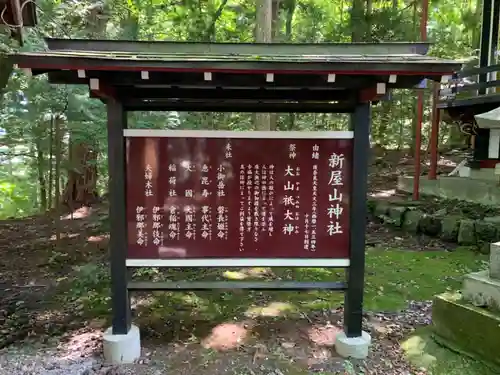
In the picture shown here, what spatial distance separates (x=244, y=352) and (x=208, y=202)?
1.64 m

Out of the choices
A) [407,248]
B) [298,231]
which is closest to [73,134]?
[298,231]

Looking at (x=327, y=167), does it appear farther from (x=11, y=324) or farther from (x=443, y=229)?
(x=443, y=229)

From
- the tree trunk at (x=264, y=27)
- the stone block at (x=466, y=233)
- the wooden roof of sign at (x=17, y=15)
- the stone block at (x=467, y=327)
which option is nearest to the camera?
the stone block at (x=467, y=327)

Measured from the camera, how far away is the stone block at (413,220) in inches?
385

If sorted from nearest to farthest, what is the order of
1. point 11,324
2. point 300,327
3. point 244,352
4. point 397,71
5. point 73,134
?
point 397,71, point 244,352, point 300,327, point 11,324, point 73,134

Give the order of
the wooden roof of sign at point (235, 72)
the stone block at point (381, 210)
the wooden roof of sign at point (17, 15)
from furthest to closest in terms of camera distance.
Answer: the stone block at point (381, 210)
the wooden roof of sign at point (17, 15)
the wooden roof of sign at point (235, 72)

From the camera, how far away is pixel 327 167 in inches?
172

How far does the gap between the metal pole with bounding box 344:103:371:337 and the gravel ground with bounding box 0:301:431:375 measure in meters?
0.42

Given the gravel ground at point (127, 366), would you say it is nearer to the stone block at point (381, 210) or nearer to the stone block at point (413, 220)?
the stone block at point (413, 220)

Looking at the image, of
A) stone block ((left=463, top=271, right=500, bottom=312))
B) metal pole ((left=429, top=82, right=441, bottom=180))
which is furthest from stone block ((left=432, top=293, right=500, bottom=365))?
metal pole ((left=429, top=82, right=441, bottom=180))

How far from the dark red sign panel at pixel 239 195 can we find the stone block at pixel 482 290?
1.42 metres

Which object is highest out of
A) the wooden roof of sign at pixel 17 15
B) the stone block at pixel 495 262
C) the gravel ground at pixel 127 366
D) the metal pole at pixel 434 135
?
the wooden roof of sign at pixel 17 15

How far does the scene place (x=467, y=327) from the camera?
441 cm

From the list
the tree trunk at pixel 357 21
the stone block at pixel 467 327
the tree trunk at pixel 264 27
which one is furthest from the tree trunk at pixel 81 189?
the stone block at pixel 467 327
